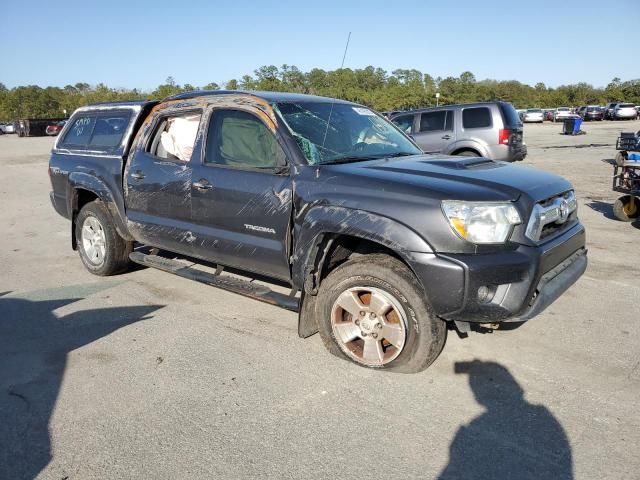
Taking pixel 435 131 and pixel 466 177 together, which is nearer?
pixel 466 177

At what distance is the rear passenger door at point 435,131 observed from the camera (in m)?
12.2

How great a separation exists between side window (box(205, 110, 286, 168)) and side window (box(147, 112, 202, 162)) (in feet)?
0.98

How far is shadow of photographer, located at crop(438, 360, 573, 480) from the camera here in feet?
8.53

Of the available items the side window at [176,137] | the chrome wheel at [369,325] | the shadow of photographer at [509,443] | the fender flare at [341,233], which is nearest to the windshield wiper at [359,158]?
the fender flare at [341,233]

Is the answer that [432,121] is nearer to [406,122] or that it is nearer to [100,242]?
[406,122]

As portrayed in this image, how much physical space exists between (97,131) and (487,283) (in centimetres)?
453

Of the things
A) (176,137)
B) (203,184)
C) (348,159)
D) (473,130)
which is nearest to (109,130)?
(176,137)

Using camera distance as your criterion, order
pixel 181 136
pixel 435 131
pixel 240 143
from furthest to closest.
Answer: pixel 435 131 → pixel 181 136 → pixel 240 143

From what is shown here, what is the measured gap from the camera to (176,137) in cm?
498

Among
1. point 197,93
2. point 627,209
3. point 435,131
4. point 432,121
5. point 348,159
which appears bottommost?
point 627,209

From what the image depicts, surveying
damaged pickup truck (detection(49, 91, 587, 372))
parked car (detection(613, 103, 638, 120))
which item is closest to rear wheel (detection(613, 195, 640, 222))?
damaged pickup truck (detection(49, 91, 587, 372))

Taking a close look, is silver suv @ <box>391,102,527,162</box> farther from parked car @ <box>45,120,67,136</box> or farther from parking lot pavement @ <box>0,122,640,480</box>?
parked car @ <box>45,120,67,136</box>

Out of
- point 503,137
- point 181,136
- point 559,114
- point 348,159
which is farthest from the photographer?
point 559,114

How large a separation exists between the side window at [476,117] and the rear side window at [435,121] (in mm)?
354
